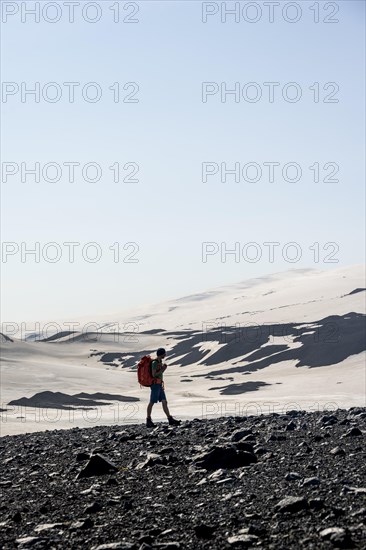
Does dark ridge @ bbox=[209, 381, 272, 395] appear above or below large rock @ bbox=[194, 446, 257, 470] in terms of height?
below

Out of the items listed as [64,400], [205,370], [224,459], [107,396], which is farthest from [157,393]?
[205,370]

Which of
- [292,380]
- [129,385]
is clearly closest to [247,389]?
[292,380]

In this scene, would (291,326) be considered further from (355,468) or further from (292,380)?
(355,468)

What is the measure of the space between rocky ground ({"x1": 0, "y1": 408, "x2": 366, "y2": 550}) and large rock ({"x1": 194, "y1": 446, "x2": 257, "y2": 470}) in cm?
1

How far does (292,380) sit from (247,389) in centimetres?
365

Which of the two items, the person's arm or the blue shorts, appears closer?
the person's arm

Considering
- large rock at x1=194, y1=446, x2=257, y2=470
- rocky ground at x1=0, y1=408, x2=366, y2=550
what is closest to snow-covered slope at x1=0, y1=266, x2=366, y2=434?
rocky ground at x1=0, y1=408, x2=366, y2=550

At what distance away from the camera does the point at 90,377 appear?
162 feet

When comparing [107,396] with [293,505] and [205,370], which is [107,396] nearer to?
[205,370]

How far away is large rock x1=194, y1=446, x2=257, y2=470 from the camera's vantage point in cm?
929

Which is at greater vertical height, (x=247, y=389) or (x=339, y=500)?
(x=339, y=500)

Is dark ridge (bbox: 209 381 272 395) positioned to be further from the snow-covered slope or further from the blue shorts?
the blue shorts

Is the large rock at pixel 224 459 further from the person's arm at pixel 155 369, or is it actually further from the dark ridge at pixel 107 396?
the dark ridge at pixel 107 396

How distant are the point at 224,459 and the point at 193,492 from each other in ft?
4.61
